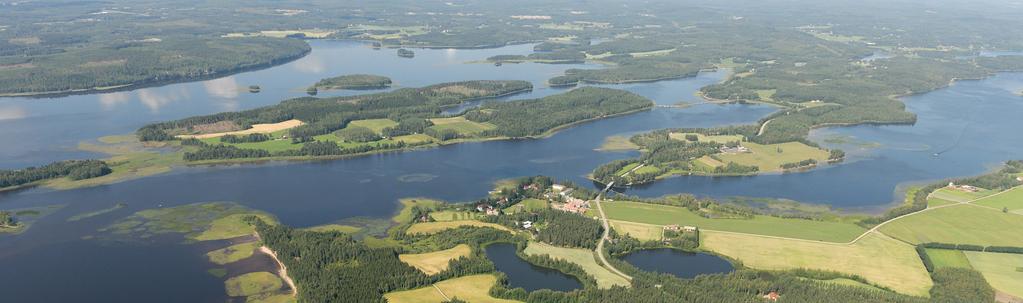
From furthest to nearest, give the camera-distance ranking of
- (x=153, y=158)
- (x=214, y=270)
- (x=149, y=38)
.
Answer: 1. (x=149, y=38)
2. (x=153, y=158)
3. (x=214, y=270)

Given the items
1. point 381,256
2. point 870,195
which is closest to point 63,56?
point 381,256

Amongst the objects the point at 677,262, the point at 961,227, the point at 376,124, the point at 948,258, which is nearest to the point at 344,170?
the point at 376,124

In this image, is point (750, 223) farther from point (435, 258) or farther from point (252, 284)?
point (252, 284)

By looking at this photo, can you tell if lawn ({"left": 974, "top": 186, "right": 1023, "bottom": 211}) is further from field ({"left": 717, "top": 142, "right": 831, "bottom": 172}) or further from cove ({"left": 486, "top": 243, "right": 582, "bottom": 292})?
cove ({"left": 486, "top": 243, "right": 582, "bottom": 292})

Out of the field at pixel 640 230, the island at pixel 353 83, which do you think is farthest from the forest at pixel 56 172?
the island at pixel 353 83

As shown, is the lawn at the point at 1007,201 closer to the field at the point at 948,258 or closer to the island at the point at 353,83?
the field at the point at 948,258

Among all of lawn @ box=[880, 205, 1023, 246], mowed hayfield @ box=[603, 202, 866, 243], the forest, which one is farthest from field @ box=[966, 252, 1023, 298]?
the forest

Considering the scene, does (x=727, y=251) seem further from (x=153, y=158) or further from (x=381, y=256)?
(x=153, y=158)
